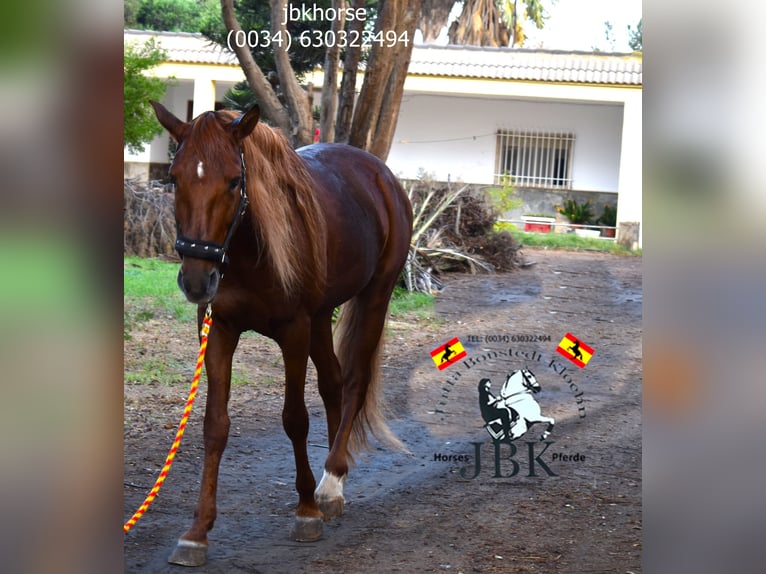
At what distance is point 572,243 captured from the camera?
4594 millimetres

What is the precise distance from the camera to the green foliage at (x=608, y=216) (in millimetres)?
4523

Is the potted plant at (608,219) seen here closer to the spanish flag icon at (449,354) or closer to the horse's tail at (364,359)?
the spanish flag icon at (449,354)

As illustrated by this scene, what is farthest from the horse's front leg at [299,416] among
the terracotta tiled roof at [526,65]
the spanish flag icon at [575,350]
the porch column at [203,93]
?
the porch column at [203,93]

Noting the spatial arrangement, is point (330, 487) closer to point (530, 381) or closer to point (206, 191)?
point (530, 381)

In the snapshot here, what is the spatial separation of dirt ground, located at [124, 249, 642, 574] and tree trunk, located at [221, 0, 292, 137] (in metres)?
1.79

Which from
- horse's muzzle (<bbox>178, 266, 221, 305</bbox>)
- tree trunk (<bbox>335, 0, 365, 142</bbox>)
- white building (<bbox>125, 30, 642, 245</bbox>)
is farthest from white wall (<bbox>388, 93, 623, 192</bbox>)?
horse's muzzle (<bbox>178, 266, 221, 305</bbox>)

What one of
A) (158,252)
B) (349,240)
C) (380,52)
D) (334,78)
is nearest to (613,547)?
(349,240)

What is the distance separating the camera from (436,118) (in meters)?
5.85

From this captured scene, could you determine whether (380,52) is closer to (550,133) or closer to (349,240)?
(550,133)

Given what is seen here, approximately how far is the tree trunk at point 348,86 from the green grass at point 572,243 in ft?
4.63

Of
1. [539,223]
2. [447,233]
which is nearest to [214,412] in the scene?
[539,223]

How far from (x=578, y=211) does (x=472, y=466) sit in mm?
1615
